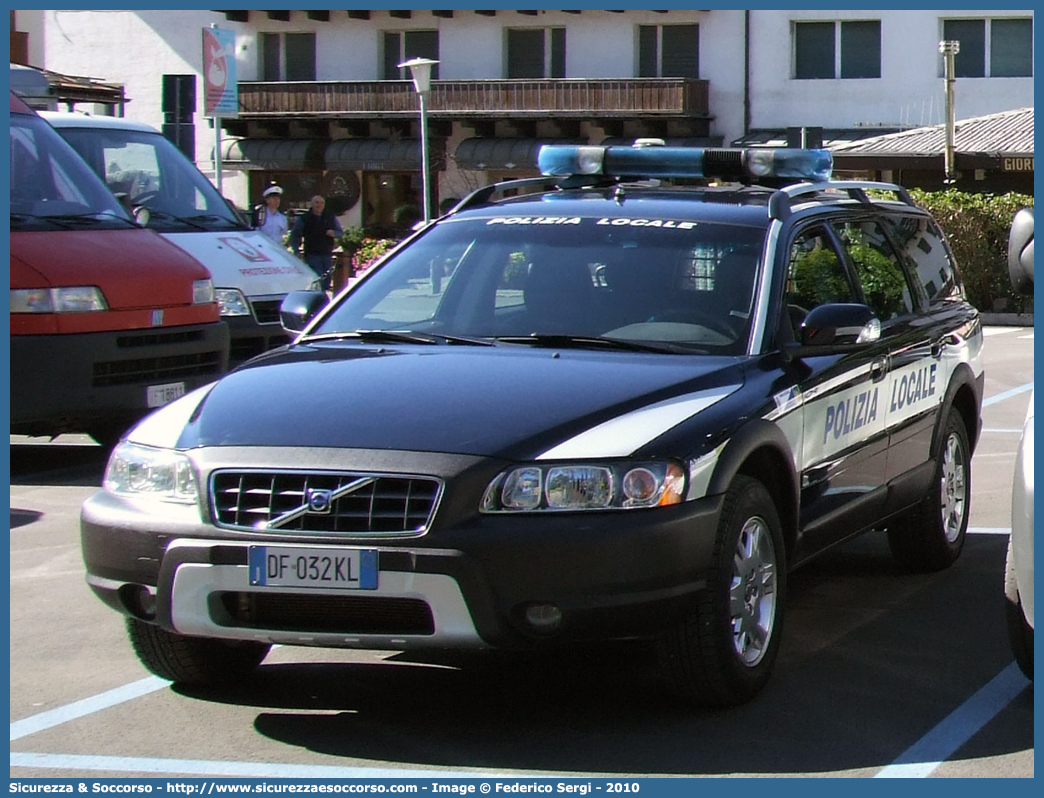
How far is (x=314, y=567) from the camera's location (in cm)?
500

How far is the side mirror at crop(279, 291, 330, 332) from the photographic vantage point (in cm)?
690

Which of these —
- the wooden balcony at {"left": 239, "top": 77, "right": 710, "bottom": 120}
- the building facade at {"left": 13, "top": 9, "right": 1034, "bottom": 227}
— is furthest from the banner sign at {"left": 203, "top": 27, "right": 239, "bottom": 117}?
the wooden balcony at {"left": 239, "top": 77, "right": 710, "bottom": 120}

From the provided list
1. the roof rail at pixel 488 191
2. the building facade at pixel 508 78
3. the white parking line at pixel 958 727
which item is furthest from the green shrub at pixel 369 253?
the white parking line at pixel 958 727

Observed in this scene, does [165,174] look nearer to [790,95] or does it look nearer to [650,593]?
[650,593]

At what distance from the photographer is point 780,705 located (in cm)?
556

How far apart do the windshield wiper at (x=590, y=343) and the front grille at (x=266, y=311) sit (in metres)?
7.12

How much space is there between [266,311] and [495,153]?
34865 mm

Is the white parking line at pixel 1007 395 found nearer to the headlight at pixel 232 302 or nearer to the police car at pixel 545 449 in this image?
the headlight at pixel 232 302

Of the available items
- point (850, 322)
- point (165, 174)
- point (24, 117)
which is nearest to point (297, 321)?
point (850, 322)

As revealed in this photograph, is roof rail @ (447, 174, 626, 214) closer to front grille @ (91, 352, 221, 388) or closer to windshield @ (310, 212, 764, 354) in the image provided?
windshield @ (310, 212, 764, 354)

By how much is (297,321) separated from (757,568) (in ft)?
7.08

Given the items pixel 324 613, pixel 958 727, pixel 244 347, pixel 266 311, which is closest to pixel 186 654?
pixel 324 613

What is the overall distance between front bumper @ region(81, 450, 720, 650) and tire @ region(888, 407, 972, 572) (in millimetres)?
2569

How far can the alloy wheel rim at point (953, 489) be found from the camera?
779 centimetres
